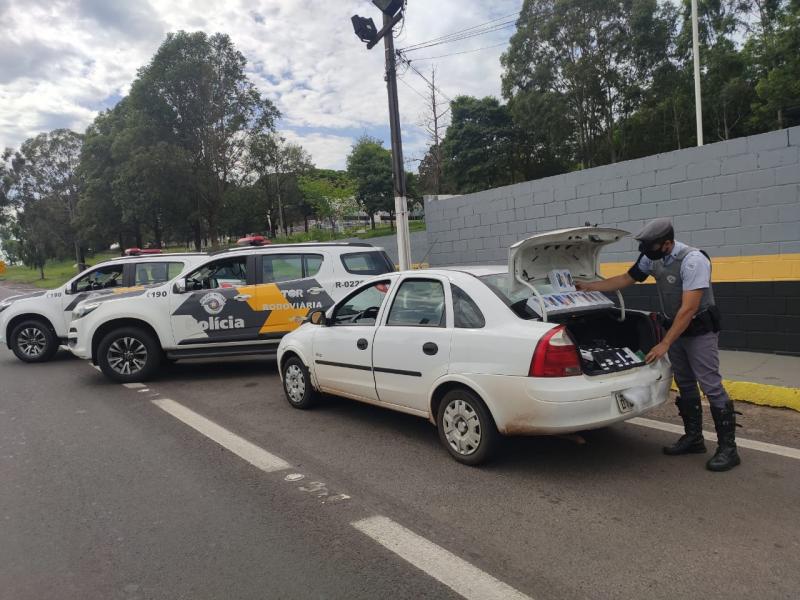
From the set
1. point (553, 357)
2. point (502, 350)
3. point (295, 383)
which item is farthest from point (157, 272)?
point (553, 357)

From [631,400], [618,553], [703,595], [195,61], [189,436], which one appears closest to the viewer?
[703,595]

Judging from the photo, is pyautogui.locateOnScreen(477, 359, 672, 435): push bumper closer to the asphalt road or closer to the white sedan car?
the white sedan car

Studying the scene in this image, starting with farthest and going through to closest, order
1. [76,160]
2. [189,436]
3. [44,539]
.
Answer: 1. [76,160]
2. [189,436]
3. [44,539]

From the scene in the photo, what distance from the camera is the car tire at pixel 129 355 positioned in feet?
25.5

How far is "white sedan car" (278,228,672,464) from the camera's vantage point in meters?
3.87

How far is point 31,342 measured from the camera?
33.1 ft

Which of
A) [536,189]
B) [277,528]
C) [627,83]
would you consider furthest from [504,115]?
[277,528]

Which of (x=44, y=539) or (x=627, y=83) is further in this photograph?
(x=627, y=83)

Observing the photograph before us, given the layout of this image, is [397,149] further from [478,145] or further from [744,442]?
[478,145]

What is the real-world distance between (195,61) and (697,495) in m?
32.9

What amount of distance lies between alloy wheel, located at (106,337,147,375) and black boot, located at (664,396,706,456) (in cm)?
655

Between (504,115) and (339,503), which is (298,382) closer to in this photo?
(339,503)

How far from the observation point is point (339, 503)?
375 centimetres

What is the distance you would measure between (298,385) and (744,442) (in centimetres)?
407
